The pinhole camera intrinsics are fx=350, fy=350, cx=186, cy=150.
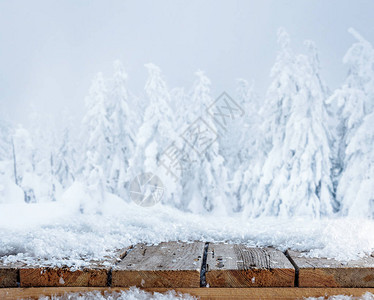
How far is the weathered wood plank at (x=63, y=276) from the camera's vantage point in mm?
1178

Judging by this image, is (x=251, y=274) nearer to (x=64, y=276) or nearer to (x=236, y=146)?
(x=64, y=276)

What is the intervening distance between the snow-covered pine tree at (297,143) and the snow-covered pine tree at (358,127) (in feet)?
3.10

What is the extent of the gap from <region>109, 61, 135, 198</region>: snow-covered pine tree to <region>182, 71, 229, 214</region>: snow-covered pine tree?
3.77 m

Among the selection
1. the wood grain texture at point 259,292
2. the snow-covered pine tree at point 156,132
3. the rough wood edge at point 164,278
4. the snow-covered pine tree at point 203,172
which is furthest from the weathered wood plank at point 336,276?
the snow-covered pine tree at point 203,172

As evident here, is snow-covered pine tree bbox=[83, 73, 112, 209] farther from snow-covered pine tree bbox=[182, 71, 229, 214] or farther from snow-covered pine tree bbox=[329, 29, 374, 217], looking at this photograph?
snow-covered pine tree bbox=[329, 29, 374, 217]

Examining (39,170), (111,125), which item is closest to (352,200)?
(111,125)

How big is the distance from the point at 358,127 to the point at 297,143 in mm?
2577

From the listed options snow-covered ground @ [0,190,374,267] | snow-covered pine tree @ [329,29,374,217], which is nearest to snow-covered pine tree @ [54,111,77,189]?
snow-covered pine tree @ [329,29,374,217]

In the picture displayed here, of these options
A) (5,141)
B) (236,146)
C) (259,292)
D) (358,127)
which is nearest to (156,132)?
(236,146)

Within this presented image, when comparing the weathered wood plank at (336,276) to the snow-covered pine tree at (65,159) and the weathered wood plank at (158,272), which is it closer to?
the weathered wood plank at (158,272)

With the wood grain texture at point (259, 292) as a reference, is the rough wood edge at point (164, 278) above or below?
above

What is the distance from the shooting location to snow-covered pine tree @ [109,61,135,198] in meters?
20.7

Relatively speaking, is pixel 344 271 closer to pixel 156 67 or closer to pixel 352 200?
pixel 352 200

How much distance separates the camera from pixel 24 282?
120 centimetres
